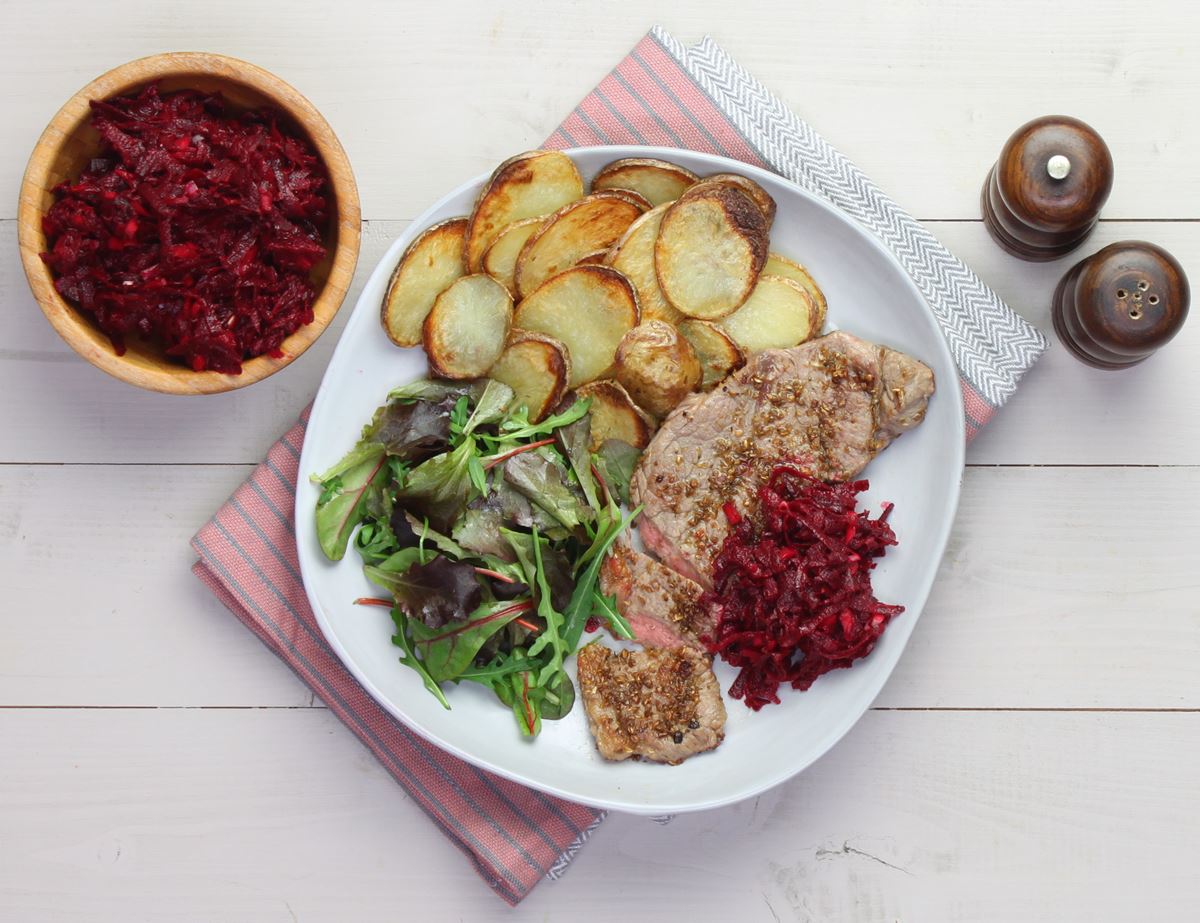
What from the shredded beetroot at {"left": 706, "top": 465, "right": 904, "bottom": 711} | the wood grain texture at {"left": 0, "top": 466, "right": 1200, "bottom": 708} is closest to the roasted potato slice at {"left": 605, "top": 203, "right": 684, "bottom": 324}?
the shredded beetroot at {"left": 706, "top": 465, "right": 904, "bottom": 711}

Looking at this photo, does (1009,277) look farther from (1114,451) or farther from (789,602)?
(789,602)

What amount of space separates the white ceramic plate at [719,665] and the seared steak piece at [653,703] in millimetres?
75

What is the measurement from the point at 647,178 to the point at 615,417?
0.68m

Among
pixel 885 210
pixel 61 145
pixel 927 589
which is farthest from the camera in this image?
pixel 885 210

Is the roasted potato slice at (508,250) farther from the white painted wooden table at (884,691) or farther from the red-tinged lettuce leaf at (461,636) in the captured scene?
the red-tinged lettuce leaf at (461,636)

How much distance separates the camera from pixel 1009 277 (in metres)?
3.06

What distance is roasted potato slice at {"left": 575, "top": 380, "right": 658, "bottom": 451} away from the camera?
2787 mm

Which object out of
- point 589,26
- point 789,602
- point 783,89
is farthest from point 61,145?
point 789,602

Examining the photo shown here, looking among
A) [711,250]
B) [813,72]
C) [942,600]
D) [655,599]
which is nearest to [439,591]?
[655,599]

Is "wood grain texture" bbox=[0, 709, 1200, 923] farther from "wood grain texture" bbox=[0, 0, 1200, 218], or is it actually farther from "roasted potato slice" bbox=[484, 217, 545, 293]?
"wood grain texture" bbox=[0, 0, 1200, 218]

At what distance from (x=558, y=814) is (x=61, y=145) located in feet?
7.58

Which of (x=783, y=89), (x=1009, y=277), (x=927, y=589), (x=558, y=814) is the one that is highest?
(x=783, y=89)

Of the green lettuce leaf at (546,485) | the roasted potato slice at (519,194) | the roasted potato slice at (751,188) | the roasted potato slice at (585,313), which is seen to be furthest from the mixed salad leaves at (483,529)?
the roasted potato slice at (751,188)

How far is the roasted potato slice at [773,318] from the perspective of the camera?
283 centimetres
